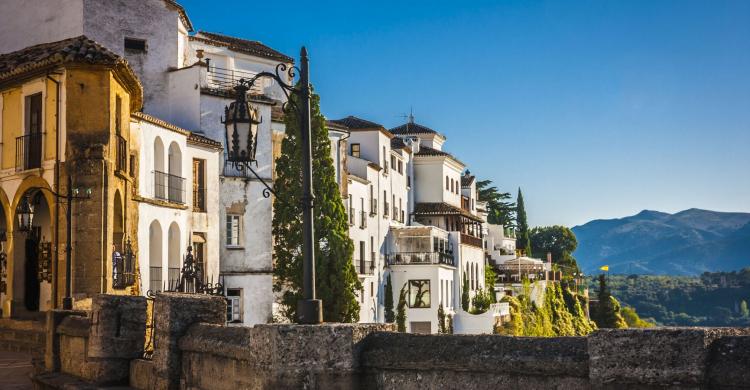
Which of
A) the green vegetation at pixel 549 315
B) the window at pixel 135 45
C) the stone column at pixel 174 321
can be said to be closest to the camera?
the stone column at pixel 174 321

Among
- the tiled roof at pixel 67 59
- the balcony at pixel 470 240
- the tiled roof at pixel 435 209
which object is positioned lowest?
the balcony at pixel 470 240

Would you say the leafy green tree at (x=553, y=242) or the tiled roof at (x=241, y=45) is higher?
the tiled roof at (x=241, y=45)

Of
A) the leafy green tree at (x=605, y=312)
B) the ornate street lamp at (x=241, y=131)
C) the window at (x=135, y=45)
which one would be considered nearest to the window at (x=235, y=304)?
the window at (x=135, y=45)

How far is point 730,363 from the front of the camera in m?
6.18

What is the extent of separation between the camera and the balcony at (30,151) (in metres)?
27.0

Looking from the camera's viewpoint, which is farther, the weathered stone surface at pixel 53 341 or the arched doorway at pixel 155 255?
the arched doorway at pixel 155 255

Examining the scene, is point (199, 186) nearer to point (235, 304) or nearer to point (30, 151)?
point (235, 304)

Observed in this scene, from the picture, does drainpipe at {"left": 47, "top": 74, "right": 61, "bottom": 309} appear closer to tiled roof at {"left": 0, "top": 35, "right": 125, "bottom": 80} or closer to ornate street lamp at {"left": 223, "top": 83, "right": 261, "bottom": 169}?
tiled roof at {"left": 0, "top": 35, "right": 125, "bottom": 80}

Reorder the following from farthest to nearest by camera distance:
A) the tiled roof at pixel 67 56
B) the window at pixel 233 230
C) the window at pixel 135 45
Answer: the window at pixel 233 230, the window at pixel 135 45, the tiled roof at pixel 67 56

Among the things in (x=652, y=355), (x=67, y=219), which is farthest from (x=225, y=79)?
(x=652, y=355)

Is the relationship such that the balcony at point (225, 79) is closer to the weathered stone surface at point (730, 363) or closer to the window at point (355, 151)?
the window at point (355, 151)

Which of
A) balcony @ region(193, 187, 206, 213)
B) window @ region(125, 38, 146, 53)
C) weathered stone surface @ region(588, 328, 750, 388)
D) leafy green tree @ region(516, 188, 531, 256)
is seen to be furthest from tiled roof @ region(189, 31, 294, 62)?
leafy green tree @ region(516, 188, 531, 256)

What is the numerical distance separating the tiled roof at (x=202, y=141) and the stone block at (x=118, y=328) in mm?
24514

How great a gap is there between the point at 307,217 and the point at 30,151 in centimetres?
1898
